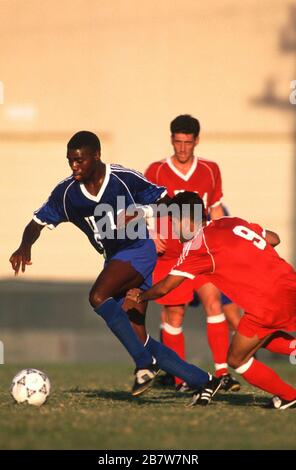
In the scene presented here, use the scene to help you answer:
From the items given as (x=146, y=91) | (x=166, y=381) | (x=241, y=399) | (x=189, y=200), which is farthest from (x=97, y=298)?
(x=146, y=91)

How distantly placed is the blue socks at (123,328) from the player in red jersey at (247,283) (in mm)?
396

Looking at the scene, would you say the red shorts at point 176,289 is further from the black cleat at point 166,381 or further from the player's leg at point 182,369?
the player's leg at point 182,369

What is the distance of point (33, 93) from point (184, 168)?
12.2m

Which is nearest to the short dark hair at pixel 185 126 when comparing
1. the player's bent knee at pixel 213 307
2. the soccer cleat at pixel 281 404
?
the player's bent knee at pixel 213 307

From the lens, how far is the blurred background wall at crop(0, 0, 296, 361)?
2305 centimetres

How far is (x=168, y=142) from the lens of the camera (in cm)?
2356

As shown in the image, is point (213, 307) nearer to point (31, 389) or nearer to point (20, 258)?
point (20, 258)

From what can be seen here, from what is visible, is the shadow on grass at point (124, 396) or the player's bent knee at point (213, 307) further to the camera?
the player's bent knee at point (213, 307)

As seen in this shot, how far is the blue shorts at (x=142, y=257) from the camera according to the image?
10.2 metres

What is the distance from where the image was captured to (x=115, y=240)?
1027cm
